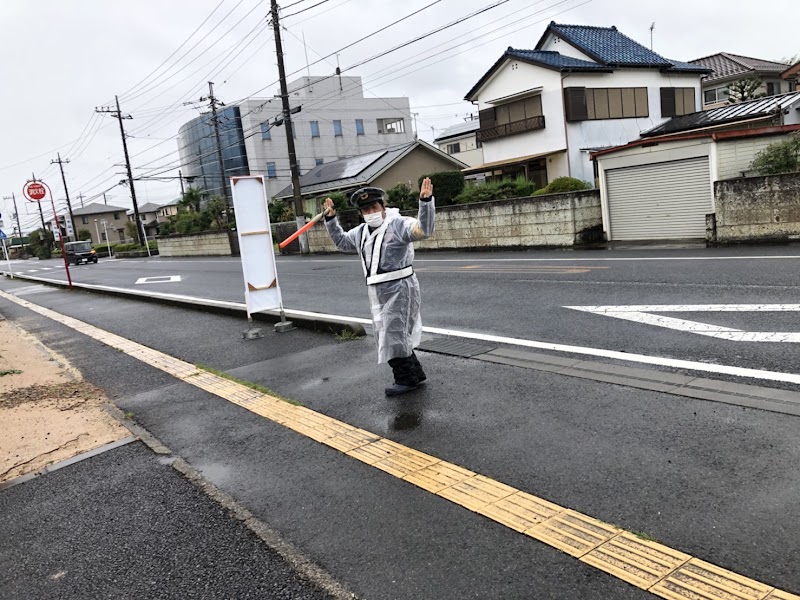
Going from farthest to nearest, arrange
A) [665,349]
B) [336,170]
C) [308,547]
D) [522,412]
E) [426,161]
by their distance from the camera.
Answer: [336,170], [426,161], [665,349], [522,412], [308,547]

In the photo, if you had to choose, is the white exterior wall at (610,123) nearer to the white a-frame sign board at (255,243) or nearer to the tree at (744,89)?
the tree at (744,89)

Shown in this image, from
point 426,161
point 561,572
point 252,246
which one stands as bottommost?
point 561,572

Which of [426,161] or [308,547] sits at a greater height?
[426,161]

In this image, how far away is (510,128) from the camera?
105 feet

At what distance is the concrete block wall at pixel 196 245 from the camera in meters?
38.6

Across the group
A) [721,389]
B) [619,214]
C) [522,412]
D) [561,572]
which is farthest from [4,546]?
[619,214]

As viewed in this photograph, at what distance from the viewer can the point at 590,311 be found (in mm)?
7605

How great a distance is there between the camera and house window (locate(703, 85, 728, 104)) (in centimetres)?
3722

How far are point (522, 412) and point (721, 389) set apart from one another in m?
1.46

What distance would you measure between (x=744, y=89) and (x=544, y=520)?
116ft

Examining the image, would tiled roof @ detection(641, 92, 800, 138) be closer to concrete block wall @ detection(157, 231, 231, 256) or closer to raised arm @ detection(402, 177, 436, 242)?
raised arm @ detection(402, 177, 436, 242)

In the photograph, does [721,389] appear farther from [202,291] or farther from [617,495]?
[202,291]

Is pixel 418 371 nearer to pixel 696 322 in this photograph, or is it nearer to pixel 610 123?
pixel 696 322

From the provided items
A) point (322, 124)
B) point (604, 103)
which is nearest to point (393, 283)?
point (604, 103)
